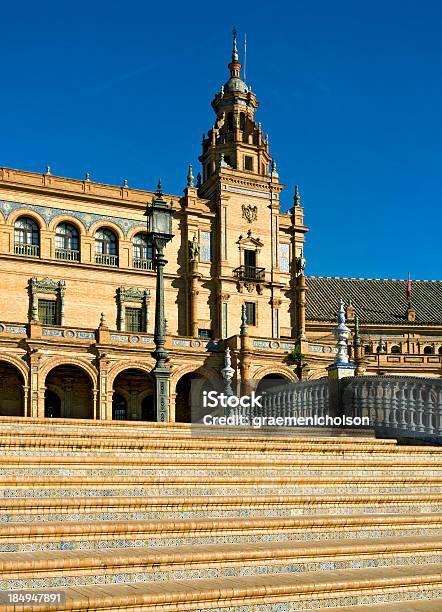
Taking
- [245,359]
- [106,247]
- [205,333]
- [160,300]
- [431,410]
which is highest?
[106,247]

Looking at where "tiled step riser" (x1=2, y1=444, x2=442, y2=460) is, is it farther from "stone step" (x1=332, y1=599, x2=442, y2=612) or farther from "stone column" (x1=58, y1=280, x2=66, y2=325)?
"stone column" (x1=58, y1=280, x2=66, y2=325)

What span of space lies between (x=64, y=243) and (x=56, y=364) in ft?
33.4

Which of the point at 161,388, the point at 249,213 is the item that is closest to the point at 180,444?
the point at 161,388

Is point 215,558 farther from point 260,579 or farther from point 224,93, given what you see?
point 224,93

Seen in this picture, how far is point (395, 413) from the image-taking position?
16.2 m

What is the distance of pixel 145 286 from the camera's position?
156 ft

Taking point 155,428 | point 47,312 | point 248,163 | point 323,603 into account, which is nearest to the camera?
point 323,603

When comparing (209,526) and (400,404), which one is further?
(400,404)

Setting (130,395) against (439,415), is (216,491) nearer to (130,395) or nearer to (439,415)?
(439,415)

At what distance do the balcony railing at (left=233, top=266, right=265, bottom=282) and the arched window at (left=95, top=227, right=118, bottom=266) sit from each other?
8241 mm

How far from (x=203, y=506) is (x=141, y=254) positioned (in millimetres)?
39912

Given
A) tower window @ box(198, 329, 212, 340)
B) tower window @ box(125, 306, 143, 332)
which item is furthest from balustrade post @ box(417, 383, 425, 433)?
tower window @ box(198, 329, 212, 340)

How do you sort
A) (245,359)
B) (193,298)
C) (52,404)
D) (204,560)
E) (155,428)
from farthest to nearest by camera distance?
1. (193,298)
2. (245,359)
3. (52,404)
4. (155,428)
5. (204,560)

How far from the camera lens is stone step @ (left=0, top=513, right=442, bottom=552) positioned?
7.92m
